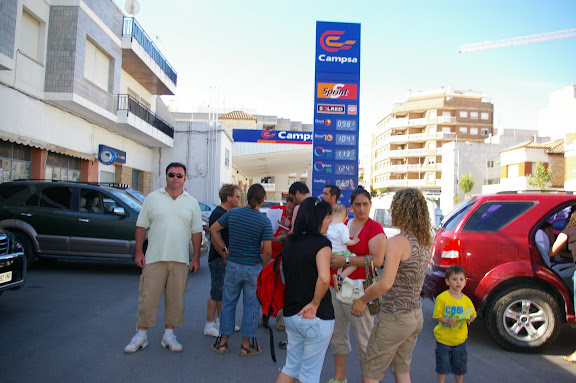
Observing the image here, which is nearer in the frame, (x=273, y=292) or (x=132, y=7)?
(x=273, y=292)

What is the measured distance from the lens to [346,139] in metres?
12.4

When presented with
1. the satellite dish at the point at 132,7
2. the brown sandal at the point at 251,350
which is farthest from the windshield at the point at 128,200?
the satellite dish at the point at 132,7

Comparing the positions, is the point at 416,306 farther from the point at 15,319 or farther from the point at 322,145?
the point at 322,145

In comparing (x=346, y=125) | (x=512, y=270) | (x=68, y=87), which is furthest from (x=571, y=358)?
(x=68, y=87)

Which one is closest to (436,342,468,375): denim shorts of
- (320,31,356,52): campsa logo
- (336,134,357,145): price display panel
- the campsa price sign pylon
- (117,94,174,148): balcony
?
the campsa price sign pylon

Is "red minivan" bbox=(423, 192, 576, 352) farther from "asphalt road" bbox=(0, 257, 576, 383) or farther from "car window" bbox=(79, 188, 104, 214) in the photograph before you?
"car window" bbox=(79, 188, 104, 214)

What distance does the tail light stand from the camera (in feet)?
16.2

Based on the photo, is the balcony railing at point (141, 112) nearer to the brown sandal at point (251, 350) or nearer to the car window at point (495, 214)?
the brown sandal at point (251, 350)

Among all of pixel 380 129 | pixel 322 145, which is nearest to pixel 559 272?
pixel 322 145

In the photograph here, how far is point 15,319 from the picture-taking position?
541cm

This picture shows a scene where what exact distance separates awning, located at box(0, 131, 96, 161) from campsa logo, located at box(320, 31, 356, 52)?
913 centimetres

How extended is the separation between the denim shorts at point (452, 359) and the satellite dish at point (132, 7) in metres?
18.9

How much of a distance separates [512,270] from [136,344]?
4.21 meters

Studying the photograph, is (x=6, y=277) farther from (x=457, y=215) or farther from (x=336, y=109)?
(x=336, y=109)
